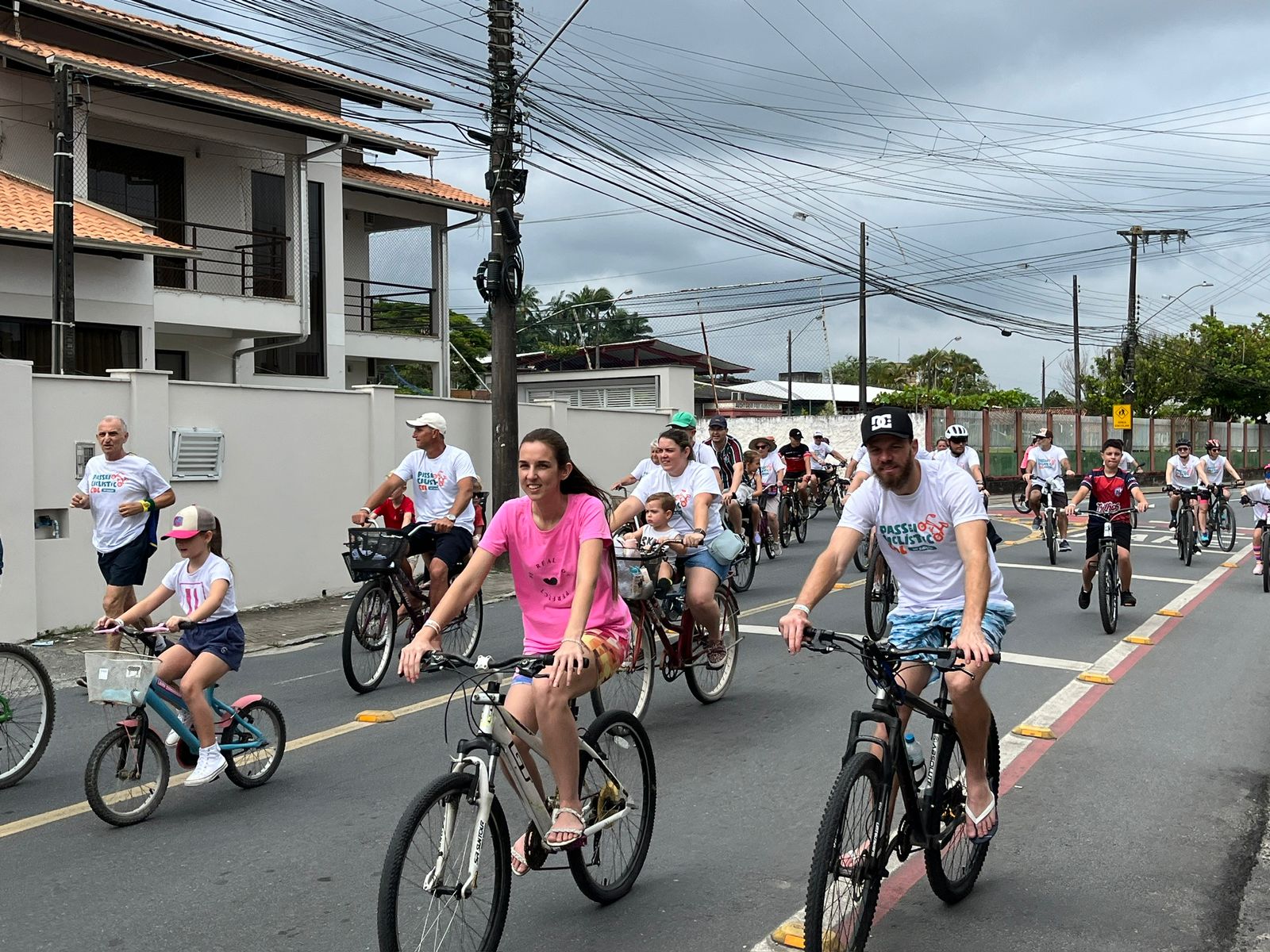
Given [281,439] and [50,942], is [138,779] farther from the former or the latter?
[281,439]

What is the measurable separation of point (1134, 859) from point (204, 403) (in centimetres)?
1049

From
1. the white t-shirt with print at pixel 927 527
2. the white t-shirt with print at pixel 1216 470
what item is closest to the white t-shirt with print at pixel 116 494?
the white t-shirt with print at pixel 927 527

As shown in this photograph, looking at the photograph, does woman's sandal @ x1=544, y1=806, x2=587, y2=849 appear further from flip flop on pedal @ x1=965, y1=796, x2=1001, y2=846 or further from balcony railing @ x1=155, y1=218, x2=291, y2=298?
balcony railing @ x1=155, y1=218, x2=291, y2=298

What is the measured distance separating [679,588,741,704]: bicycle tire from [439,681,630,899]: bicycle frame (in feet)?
12.9

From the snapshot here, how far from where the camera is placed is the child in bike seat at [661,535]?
793 centimetres

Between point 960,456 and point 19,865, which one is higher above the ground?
point 960,456

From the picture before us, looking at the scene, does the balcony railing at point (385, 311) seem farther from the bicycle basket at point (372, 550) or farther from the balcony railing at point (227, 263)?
the bicycle basket at point (372, 550)

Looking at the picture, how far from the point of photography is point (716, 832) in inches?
225

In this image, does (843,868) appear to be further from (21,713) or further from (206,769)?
(21,713)

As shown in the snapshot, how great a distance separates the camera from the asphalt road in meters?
4.62

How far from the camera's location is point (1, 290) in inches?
659

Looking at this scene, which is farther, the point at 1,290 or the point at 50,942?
the point at 1,290

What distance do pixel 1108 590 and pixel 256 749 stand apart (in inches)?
323

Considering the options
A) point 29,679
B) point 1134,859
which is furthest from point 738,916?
point 29,679
